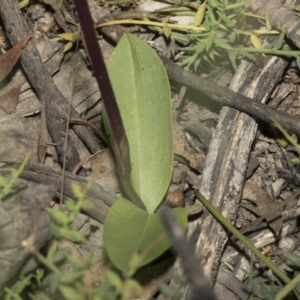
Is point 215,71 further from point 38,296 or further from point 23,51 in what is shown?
point 38,296

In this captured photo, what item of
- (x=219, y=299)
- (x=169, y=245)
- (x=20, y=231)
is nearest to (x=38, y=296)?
(x=20, y=231)

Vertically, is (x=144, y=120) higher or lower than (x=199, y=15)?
lower

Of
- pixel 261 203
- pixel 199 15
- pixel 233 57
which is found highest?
pixel 199 15

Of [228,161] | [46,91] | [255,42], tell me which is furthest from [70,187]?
[255,42]

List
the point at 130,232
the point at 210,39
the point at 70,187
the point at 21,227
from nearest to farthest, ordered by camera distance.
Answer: the point at 21,227 → the point at 130,232 → the point at 70,187 → the point at 210,39

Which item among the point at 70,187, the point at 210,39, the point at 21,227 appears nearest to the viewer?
the point at 21,227

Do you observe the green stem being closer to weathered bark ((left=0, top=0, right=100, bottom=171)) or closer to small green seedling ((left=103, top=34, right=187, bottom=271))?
small green seedling ((left=103, top=34, right=187, bottom=271))

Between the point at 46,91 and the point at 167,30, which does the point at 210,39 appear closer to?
the point at 167,30
